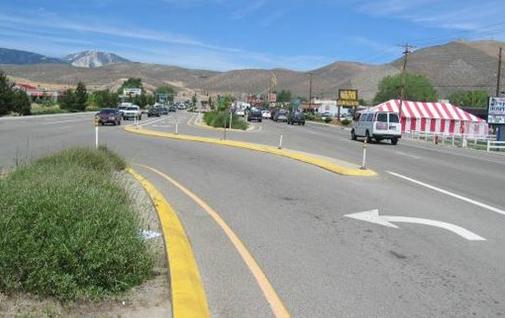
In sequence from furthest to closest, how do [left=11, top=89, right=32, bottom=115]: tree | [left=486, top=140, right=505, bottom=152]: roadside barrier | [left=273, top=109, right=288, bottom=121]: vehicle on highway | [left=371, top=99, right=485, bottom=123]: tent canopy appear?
[left=273, top=109, right=288, bottom=121]: vehicle on highway < [left=11, top=89, right=32, bottom=115]: tree < [left=371, top=99, right=485, bottom=123]: tent canopy < [left=486, top=140, right=505, bottom=152]: roadside barrier

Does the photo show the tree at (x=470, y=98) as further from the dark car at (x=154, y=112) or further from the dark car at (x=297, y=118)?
the dark car at (x=154, y=112)

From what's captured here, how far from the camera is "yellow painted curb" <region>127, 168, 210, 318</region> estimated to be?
19.1ft

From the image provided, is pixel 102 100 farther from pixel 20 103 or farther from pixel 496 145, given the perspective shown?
pixel 496 145

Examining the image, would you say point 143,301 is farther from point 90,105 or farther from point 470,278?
point 90,105

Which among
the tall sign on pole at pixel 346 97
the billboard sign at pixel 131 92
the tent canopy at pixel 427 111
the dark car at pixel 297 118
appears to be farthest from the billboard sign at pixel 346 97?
the billboard sign at pixel 131 92

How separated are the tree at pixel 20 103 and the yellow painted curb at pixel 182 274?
66.5 meters

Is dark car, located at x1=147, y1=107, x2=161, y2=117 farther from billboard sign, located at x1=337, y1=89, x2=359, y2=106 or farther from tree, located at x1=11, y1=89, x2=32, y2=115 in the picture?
billboard sign, located at x1=337, y1=89, x2=359, y2=106

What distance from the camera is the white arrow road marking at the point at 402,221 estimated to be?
33.1ft

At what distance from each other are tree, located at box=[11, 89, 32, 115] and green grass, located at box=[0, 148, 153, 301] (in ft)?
227

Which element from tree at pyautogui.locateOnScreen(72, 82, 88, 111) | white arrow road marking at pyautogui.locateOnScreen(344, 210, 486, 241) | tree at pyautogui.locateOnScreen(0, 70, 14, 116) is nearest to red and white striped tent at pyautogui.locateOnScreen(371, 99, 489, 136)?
tree at pyautogui.locateOnScreen(0, 70, 14, 116)

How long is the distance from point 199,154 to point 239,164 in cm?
398

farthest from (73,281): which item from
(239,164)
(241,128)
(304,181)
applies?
(241,128)

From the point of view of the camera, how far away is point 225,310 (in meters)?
6.06

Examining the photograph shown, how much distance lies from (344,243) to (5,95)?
66742 millimetres
